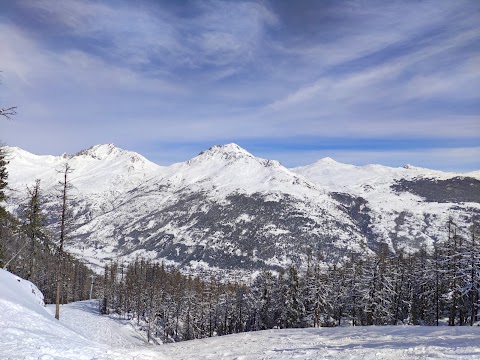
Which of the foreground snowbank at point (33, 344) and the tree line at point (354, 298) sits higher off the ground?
the foreground snowbank at point (33, 344)

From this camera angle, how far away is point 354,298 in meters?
60.1

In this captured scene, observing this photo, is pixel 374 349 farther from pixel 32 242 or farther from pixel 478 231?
pixel 32 242

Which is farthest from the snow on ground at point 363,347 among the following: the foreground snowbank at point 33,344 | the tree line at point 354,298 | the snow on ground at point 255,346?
the tree line at point 354,298

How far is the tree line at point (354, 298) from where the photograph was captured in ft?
155

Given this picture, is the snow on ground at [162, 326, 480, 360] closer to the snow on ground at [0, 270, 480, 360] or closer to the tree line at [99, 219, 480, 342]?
the snow on ground at [0, 270, 480, 360]

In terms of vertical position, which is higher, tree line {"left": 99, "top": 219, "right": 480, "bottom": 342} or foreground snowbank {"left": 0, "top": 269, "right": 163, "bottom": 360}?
foreground snowbank {"left": 0, "top": 269, "right": 163, "bottom": 360}

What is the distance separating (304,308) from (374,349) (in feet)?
146

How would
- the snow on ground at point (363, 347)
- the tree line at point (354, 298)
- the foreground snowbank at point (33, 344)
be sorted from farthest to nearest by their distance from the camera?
the tree line at point (354, 298), the snow on ground at point (363, 347), the foreground snowbank at point (33, 344)

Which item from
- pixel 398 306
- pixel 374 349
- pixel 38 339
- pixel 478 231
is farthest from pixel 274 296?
pixel 38 339

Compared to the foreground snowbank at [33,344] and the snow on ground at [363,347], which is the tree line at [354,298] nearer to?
the snow on ground at [363,347]

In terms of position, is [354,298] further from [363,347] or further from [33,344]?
[33,344]

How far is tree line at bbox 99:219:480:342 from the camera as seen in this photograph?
47.2 m

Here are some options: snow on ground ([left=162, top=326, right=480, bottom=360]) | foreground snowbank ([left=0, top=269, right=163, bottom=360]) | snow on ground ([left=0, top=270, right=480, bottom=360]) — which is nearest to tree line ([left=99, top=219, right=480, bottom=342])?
snow on ground ([left=162, top=326, right=480, bottom=360])

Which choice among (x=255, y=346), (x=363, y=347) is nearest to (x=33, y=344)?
(x=255, y=346)
